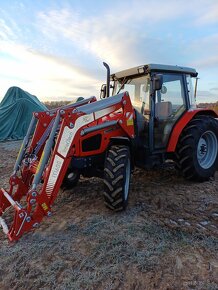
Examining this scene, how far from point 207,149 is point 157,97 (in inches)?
64.7

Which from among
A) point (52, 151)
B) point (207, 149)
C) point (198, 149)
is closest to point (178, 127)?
point (198, 149)

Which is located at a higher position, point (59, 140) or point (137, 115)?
point (137, 115)

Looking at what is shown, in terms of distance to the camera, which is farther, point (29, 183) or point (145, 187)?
point (145, 187)

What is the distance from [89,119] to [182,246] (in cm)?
194

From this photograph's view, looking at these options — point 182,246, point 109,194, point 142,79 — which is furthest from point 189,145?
point 182,246

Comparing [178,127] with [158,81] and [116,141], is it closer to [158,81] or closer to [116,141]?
[158,81]

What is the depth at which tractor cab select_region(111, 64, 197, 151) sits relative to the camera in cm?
501

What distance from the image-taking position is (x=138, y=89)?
A: 528cm

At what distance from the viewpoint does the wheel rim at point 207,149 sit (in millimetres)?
5703

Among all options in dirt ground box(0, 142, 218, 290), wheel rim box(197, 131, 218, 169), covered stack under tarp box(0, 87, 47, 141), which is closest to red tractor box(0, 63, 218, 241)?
wheel rim box(197, 131, 218, 169)

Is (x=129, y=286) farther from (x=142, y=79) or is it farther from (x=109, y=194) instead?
(x=142, y=79)

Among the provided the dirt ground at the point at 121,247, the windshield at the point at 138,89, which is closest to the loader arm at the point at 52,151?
the dirt ground at the point at 121,247

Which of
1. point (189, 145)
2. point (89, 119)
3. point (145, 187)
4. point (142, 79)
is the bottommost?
point (145, 187)

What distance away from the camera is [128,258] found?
3.01m
